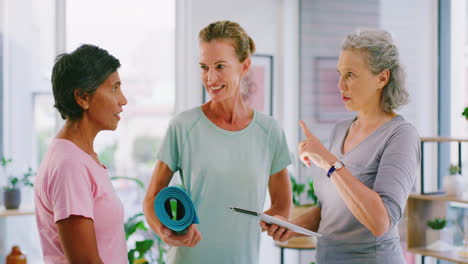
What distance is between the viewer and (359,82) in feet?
5.77

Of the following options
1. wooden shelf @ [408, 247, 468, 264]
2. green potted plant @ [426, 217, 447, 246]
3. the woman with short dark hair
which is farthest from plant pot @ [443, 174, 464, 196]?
the woman with short dark hair

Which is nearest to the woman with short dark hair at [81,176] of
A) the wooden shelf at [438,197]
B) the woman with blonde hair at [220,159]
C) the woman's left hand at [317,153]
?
the woman with blonde hair at [220,159]

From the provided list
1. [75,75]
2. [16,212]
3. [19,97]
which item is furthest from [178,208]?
[19,97]

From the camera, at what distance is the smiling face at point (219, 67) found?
1.97 metres

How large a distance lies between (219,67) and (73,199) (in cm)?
82

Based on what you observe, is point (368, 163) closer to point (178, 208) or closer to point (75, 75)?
point (178, 208)

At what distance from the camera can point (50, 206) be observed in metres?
1.41

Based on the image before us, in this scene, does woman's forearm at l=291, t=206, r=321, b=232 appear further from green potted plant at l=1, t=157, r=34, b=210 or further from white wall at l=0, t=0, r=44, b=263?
white wall at l=0, t=0, r=44, b=263

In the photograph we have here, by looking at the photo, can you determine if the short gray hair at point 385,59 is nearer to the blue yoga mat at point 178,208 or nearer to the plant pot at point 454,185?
the blue yoga mat at point 178,208

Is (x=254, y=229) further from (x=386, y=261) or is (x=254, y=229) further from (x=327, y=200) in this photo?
(x=386, y=261)

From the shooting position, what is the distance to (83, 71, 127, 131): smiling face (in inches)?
60.6

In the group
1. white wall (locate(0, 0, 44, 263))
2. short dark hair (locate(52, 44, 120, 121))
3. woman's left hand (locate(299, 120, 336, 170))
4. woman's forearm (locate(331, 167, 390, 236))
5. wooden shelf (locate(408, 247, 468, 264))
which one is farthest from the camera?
white wall (locate(0, 0, 44, 263))

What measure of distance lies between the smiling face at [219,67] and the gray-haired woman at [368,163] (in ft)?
1.20

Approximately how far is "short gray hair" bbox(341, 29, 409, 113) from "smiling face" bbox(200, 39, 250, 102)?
422 mm
